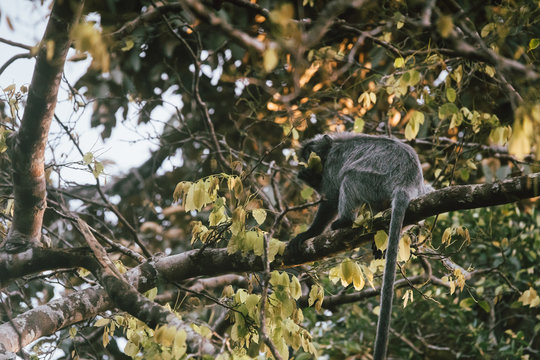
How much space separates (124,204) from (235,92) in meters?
1.75

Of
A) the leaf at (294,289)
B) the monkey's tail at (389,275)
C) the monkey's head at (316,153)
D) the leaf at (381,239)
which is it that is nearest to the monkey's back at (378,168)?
the monkey's head at (316,153)

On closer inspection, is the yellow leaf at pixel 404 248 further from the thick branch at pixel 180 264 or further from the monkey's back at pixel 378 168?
the monkey's back at pixel 378 168

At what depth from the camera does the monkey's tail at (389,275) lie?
7.78 ft

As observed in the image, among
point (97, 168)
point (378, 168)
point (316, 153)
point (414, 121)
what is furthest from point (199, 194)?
point (316, 153)

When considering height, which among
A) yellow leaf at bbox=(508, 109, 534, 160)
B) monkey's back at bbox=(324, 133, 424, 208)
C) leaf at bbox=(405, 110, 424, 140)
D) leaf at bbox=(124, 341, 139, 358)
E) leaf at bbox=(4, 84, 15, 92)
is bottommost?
leaf at bbox=(124, 341, 139, 358)

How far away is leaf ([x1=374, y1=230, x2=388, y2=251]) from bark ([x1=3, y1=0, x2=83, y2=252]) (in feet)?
5.93

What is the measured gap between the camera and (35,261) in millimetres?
3092

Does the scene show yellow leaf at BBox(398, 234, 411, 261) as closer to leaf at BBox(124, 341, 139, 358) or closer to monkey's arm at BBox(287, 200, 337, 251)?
monkey's arm at BBox(287, 200, 337, 251)

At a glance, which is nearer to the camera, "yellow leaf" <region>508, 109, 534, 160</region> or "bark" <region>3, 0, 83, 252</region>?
"yellow leaf" <region>508, 109, 534, 160</region>

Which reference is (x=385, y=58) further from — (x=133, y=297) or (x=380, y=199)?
(x=133, y=297)

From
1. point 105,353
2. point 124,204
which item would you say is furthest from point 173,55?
point 105,353

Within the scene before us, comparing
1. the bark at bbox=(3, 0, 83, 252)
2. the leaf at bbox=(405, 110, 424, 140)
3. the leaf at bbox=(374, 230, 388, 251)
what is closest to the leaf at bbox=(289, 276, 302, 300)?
the leaf at bbox=(374, 230, 388, 251)

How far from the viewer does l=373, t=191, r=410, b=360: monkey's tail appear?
2.37m

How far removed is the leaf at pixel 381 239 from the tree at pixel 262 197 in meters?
0.02
